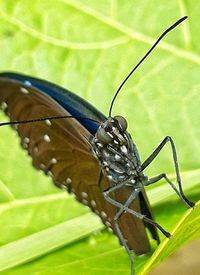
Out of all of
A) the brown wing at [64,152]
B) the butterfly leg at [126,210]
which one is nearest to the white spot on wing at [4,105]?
the brown wing at [64,152]

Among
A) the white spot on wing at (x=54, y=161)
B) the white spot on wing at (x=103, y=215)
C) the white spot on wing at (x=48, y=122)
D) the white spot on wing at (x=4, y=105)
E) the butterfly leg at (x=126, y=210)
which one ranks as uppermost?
the white spot on wing at (x=4, y=105)

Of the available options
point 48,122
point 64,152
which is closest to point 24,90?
point 48,122

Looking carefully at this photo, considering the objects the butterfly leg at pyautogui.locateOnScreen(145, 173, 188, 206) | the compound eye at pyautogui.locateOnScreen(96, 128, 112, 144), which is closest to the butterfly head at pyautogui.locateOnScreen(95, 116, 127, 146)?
the compound eye at pyautogui.locateOnScreen(96, 128, 112, 144)

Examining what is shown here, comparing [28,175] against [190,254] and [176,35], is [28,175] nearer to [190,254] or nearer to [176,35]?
[176,35]

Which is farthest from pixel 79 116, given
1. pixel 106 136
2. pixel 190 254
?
pixel 190 254

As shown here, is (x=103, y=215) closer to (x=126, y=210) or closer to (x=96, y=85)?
(x=126, y=210)

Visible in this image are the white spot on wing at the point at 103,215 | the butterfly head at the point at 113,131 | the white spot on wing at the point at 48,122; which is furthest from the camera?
the white spot on wing at the point at 103,215

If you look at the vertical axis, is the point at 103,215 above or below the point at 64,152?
below

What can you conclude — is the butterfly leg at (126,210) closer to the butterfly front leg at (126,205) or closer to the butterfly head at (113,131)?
the butterfly front leg at (126,205)
